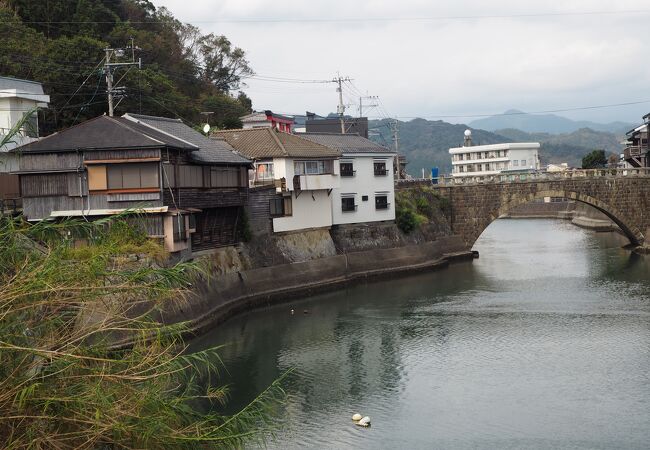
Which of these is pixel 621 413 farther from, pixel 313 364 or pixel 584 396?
pixel 313 364

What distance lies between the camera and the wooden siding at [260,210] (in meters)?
33.7

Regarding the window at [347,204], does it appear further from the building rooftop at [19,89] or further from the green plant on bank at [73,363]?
the green plant on bank at [73,363]

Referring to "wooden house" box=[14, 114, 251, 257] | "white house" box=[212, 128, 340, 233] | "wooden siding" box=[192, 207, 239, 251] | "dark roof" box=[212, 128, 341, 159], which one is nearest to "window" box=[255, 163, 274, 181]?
"white house" box=[212, 128, 340, 233]

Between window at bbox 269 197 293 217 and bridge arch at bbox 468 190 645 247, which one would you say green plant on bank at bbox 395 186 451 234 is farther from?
window at bbox 269 197 293 217

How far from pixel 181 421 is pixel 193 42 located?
54116 millimetres

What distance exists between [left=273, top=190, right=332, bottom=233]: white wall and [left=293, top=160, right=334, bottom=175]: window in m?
0.96

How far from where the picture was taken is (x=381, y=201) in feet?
137

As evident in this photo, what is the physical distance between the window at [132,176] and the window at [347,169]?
15.5 m

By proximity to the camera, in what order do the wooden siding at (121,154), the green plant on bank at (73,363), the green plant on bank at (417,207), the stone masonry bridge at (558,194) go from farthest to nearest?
the stone masonry bridge at (558,194) < the green plant on bank at (417,207) < the wooden siding at (121,154) < the green plant on bank at (73,363)

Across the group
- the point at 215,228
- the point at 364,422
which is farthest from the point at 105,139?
the point at 364,422

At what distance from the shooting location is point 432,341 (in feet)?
82.6

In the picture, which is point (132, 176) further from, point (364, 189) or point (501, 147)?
point (501, 147)

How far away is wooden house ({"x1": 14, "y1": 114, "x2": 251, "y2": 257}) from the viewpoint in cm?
Result: 2605

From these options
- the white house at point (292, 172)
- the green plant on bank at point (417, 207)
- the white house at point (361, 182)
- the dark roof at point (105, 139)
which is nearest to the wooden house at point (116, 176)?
the dark roof at point (105, 139)
